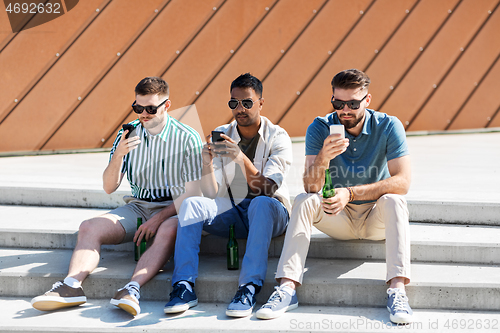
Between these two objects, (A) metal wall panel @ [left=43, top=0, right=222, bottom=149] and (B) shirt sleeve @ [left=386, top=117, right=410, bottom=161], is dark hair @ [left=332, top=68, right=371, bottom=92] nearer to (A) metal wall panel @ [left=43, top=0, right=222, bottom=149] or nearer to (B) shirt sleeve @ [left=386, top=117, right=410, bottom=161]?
(B) shirt sleeve @ [left=386, top=117, right=410, bottom=161]

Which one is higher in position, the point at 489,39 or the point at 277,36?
the point at 489,39

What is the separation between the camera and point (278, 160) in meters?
2.91

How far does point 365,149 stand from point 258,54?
4.02 metres

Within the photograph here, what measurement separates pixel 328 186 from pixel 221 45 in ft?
13.6

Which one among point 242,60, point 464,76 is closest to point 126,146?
point 242,60

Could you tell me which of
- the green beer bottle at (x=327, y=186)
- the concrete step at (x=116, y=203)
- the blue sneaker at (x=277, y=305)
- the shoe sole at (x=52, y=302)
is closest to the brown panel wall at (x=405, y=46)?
the concrete step at (x=116, y=203)

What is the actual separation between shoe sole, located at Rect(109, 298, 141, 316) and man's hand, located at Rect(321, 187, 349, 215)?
112 cm

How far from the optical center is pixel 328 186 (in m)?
2.70

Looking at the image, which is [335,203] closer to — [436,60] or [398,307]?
[398,307]

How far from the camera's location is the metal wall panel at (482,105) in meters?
7.52

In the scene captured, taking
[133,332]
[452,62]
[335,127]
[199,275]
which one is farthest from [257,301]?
[452,62]

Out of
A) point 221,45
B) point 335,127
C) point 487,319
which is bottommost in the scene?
point 487,319

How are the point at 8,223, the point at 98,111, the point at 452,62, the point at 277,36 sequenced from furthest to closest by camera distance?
the point at 452,62 → the point at 277,36 → the point at 98,111 → the point at 8,223

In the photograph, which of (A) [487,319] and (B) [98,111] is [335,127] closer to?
(A) [487,319]
